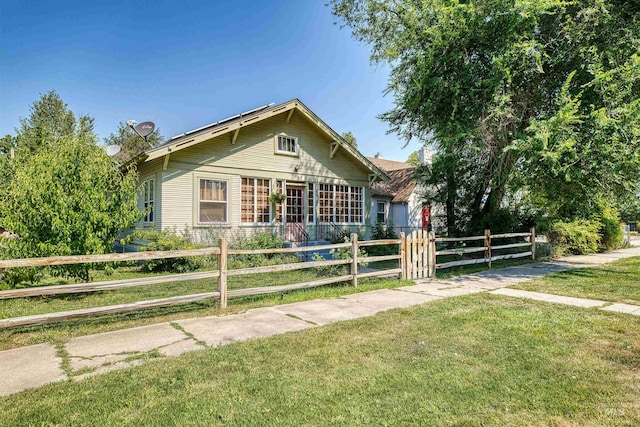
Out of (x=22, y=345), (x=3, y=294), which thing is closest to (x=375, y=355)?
(x=22, y=345)

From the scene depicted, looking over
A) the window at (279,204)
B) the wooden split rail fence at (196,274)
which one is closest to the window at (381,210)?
the window at (279,204)

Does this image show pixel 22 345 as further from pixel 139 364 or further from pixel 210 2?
pixel 210 2

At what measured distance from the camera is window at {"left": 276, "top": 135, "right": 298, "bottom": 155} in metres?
14.8

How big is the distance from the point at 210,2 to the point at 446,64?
30.2ft

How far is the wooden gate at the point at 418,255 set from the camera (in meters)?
9.23

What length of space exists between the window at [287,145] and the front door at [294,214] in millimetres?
1444

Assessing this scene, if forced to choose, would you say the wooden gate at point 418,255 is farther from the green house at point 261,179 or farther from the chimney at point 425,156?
the chimney at point 425,156

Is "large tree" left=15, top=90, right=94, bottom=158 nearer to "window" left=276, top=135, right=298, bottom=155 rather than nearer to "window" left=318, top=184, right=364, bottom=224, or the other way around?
"window" left=276, top=135, right=298, bottom=155

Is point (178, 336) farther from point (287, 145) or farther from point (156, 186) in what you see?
point (287, 145)

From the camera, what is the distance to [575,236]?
15375mm

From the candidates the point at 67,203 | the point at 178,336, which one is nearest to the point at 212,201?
the point at 67,203

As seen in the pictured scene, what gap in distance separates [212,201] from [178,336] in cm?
896

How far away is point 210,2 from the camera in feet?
45.2

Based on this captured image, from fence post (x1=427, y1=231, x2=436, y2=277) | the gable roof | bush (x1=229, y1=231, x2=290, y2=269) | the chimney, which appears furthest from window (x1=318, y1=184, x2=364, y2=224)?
the chimney
